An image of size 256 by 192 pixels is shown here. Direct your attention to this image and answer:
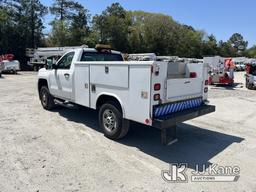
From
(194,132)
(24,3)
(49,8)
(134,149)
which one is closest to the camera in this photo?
(134,149)

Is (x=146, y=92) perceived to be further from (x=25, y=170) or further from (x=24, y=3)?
(x=24, y=3)

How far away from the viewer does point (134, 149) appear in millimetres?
5855

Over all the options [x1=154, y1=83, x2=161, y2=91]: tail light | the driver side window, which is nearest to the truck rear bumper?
[x1=154, y1=83, x2=161, y2=91]: tail light

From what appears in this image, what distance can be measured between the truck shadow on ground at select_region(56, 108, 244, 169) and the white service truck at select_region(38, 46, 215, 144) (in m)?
0.33

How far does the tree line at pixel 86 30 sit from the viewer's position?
44.2 m

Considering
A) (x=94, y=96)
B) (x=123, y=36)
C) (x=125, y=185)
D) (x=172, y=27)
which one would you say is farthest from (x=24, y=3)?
(x=125, y=185)

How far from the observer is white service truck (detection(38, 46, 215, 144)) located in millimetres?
5332

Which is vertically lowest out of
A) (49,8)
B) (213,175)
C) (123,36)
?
(213,175)

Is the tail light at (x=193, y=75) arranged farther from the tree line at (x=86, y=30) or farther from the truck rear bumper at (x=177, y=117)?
the tree line at (x=86, y=30)

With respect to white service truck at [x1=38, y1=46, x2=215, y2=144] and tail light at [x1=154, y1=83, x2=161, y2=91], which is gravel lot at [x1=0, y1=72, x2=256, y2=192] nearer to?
white service truck at [x1=38, y1=46, x2=215, y2=144]

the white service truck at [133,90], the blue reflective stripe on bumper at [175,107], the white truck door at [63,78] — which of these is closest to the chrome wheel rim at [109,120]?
the white service truck at [133,90]

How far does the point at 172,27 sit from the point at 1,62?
4279 centimetres

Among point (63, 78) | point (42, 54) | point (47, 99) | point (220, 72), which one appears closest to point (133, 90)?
point (63, 78)

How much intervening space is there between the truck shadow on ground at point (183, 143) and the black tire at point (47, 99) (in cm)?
144
